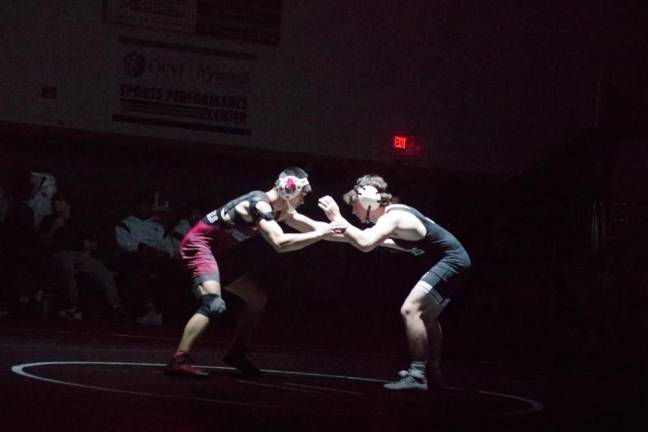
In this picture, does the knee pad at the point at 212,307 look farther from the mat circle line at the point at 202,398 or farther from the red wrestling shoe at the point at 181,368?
the mat circle line at the point at 202,398

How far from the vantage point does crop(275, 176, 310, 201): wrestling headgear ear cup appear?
797 cm

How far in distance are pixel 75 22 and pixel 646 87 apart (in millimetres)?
8158

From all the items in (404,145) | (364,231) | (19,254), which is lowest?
(19,254)

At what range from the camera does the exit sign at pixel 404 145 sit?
15492mm

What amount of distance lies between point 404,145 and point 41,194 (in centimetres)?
485

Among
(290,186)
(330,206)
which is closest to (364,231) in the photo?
(330,206)

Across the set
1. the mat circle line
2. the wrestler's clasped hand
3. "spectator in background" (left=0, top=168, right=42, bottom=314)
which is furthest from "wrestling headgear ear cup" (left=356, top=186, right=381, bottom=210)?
"spectator in background" (left=0, top=168, right=42, bottom=314)

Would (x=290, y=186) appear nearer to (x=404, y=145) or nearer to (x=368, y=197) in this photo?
(x=368, y=197)

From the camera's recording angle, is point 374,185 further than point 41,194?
No

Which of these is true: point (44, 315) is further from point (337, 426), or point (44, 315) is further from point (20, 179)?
point (337, 426)

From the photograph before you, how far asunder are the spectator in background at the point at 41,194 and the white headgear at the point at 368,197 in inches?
231

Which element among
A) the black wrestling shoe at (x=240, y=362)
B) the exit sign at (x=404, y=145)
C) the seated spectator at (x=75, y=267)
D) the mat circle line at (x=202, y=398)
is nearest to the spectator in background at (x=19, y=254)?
the seated spectator at (x=75, y=267)

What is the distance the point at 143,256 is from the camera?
13164 mm

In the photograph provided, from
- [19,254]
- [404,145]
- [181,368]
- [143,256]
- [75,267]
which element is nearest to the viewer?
[181,368]
